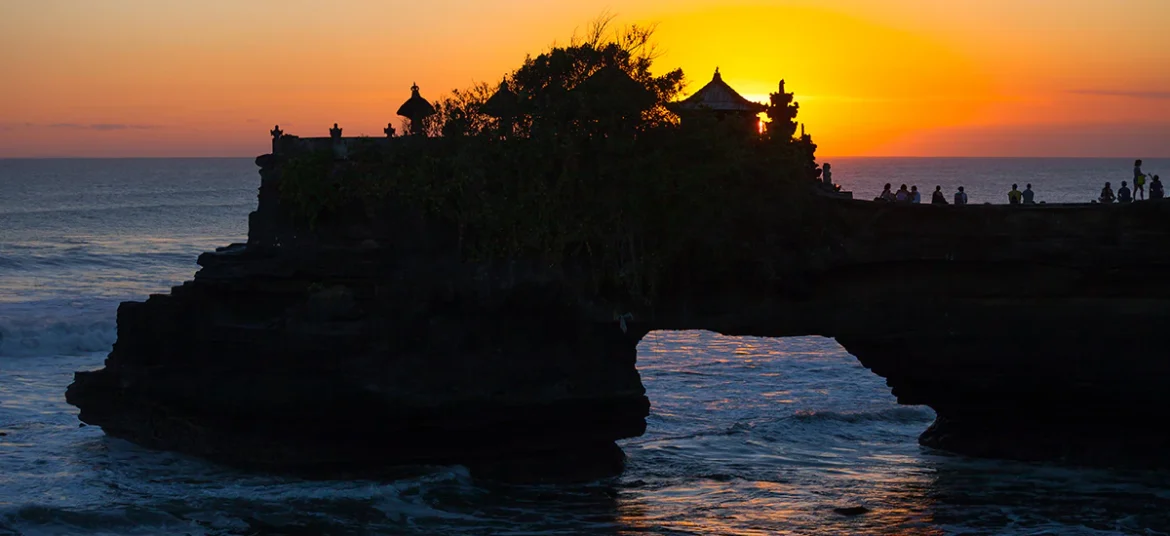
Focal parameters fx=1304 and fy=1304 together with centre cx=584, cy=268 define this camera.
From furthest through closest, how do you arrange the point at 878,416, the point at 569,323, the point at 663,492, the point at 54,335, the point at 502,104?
1. the point at 54,335
2. the point at 878,416
3. the point at 502,104
4. the point at 569,323
5. the point at 663,492

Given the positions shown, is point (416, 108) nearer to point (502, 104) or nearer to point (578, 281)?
point (502, 104)

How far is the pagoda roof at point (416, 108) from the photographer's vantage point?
23.4 metres

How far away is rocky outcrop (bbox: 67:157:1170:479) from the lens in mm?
22078

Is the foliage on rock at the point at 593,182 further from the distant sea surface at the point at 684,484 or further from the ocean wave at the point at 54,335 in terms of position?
the ocean wave at the point at 54,335

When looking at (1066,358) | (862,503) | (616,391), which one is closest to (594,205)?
(616,391)

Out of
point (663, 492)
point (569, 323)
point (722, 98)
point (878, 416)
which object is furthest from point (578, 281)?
point (878, 416)

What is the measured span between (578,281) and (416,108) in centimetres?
448

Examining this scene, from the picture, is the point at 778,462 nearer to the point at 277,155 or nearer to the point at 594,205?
the point at 594,205

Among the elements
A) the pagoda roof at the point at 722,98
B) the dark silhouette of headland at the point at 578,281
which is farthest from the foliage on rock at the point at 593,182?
the pagoda roof at the point at 722,98

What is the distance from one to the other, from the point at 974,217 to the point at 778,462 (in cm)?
577

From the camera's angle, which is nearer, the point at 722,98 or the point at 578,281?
the point at 578,281

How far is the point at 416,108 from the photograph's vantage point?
2355 centimetres

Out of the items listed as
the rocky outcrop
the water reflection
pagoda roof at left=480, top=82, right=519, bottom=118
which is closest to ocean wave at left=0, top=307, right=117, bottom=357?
the water reflection

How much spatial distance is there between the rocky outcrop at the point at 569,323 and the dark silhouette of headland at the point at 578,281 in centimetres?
4
